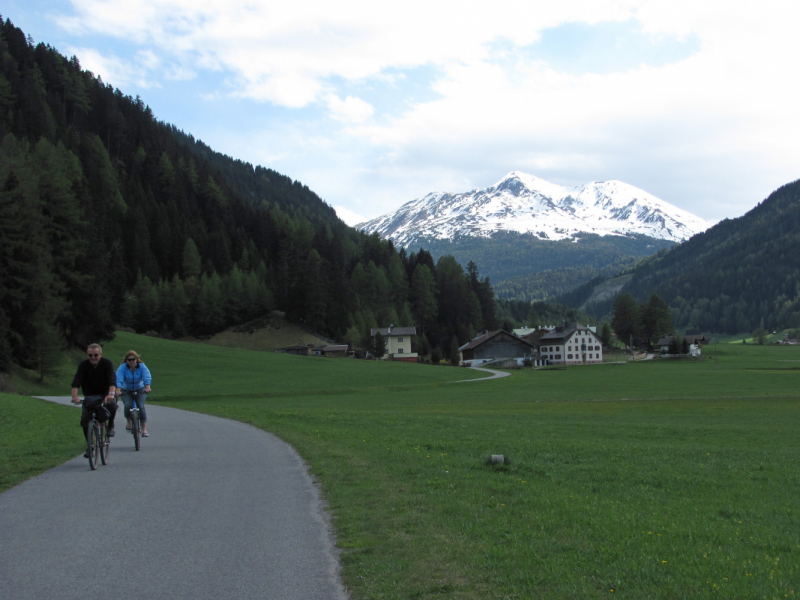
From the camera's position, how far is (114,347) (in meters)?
76.8

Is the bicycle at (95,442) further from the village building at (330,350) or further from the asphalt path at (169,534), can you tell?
the village building at (330,350)

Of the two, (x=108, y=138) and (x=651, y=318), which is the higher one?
(x=108, y=138)

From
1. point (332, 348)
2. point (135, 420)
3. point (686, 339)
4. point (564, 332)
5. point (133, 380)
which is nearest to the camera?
point (135, 420)

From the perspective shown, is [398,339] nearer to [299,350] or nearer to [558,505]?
[299,350]

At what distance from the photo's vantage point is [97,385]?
15.3 meters

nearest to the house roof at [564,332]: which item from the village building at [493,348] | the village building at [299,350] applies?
the village building at [493,348]

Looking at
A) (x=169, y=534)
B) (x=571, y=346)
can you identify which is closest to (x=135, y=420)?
(x=169, y=534)

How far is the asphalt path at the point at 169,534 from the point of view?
6578 mm

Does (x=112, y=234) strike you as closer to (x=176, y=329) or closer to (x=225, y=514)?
(x=176, y=329)

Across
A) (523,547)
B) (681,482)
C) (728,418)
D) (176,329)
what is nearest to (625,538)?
(523,547)

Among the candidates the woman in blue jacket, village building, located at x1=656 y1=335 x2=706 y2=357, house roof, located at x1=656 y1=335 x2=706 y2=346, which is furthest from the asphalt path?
house roof, located at x1=656 y1=335 x2=706 y2=346

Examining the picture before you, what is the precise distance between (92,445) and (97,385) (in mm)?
1516

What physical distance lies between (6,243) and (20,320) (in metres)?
6.55

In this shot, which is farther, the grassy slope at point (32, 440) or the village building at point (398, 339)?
the village building at point (398, 339)
